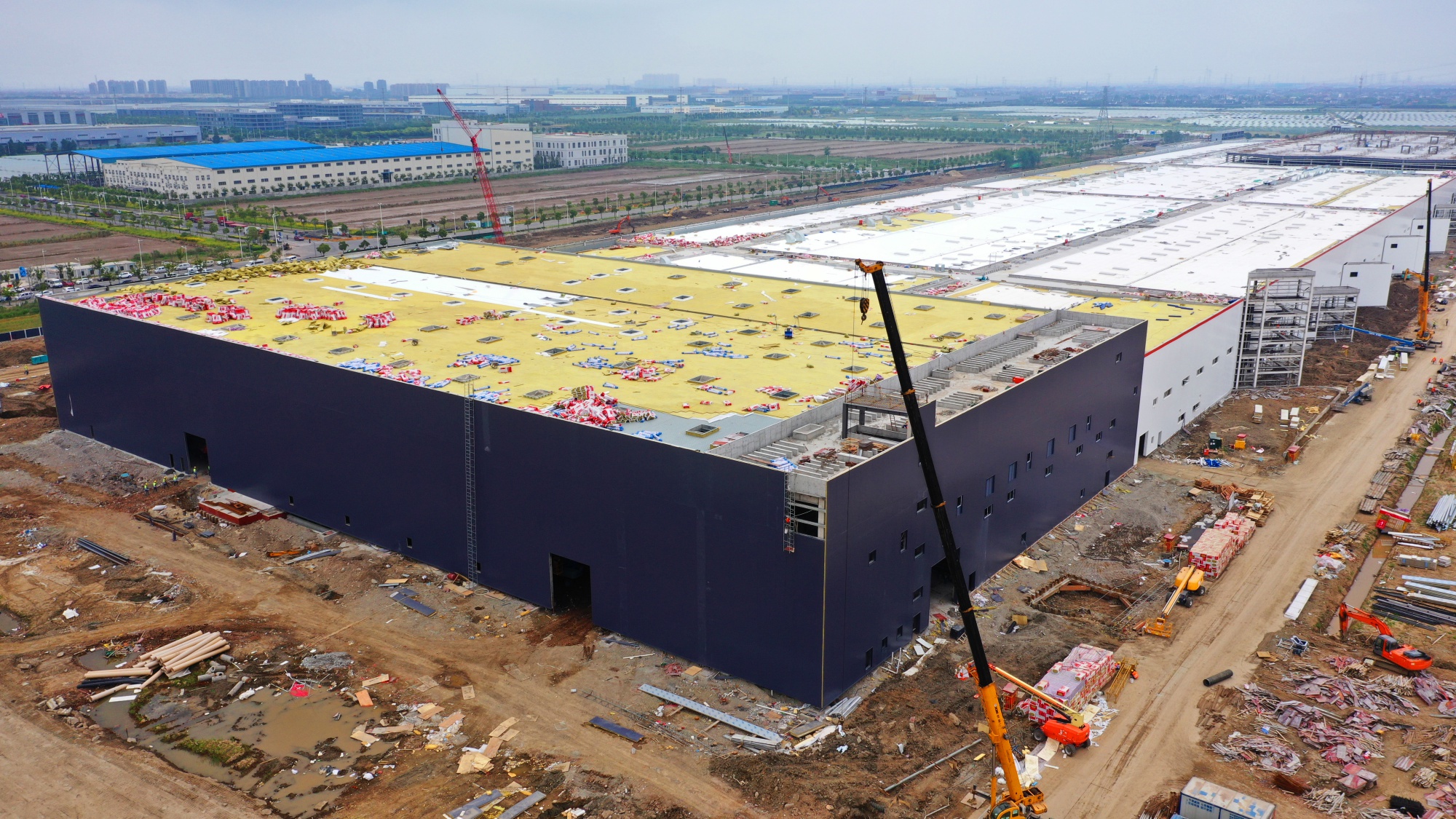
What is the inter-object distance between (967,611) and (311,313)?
93.8 feet

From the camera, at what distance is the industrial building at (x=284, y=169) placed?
124 m

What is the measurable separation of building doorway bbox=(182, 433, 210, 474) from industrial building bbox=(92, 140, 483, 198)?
97.4m

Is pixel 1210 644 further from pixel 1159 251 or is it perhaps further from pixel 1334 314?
pixel 1334 314

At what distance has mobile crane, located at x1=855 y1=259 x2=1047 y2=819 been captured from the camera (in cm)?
1833

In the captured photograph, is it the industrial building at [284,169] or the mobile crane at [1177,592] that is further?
the industrial building at [284,169]

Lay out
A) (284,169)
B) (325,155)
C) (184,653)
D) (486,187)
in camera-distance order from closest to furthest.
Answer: (184,653), (486,187), (284,169), (325,155)

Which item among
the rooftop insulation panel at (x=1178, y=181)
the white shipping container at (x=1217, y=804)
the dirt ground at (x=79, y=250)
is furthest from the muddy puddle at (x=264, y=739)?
the rooftop insulation panel at (x=1178, y=181)

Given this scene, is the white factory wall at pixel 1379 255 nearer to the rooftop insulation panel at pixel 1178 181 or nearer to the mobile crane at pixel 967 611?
the rooftop insulation panel at pixel 1178 181

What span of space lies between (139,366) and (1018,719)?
32420 mm

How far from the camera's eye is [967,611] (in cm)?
1917

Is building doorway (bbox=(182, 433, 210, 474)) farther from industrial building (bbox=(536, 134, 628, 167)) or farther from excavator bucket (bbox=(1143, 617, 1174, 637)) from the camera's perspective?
industrial building (bbox=(536, 134, 628, 167))

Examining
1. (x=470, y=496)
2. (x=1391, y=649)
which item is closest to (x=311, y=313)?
(x=470, y=496)

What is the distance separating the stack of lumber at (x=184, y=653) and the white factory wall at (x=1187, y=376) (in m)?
31.8

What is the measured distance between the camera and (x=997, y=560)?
3105cm
